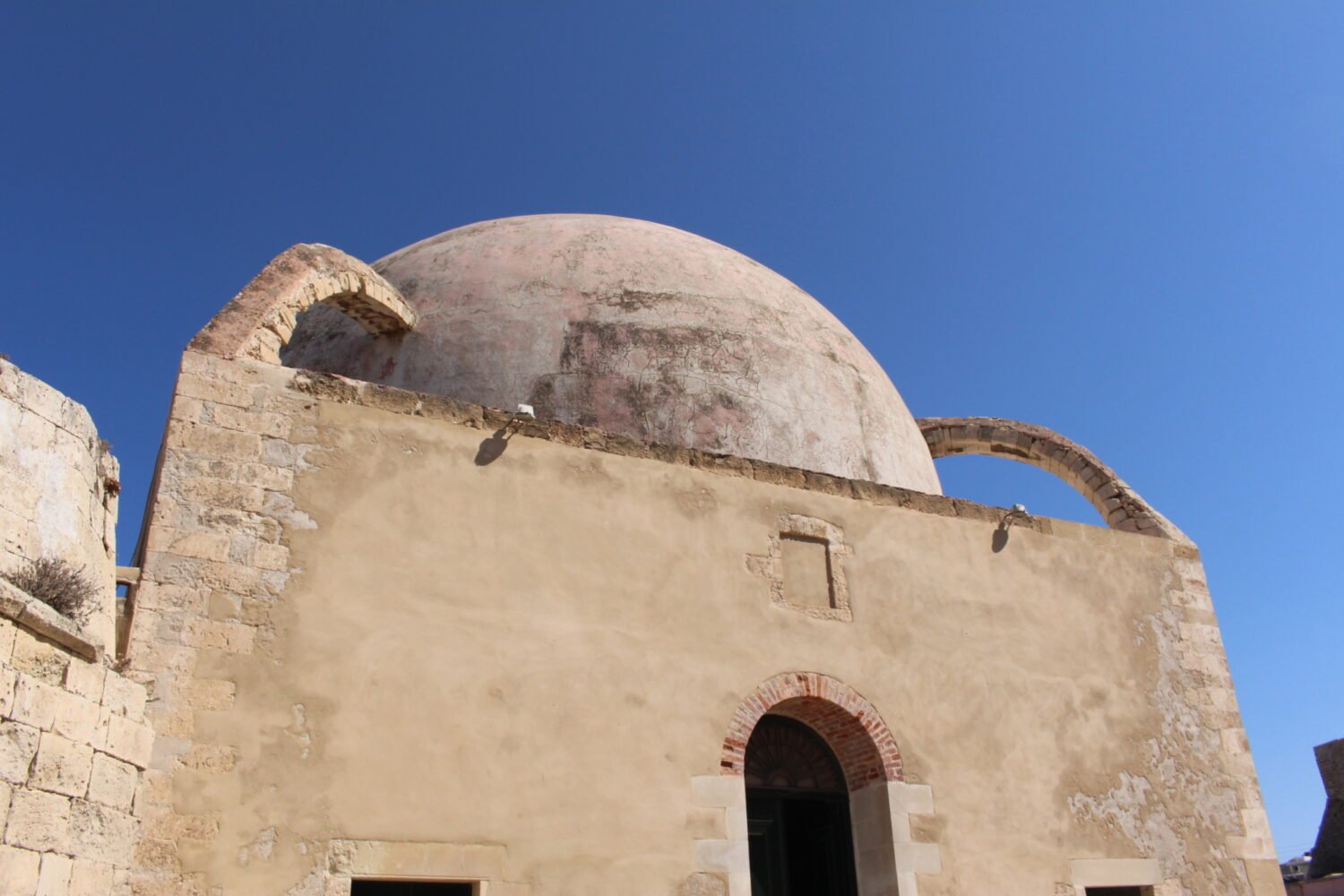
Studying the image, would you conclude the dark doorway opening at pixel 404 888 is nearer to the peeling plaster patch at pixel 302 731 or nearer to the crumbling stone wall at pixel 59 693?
the peeling plaster patch at pixel 302 731

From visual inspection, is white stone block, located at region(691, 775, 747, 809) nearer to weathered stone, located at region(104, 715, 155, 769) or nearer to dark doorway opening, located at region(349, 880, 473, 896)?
dark doorway opening, located at region(349, 880, 473, 896)

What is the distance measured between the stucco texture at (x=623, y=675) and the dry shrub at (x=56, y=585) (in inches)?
24.0

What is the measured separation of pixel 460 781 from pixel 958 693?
319cm

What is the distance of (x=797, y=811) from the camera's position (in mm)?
6453

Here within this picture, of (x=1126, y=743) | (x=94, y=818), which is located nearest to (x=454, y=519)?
(x=94, y=818)

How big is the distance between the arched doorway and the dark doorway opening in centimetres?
188

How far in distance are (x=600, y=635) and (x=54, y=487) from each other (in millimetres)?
2675

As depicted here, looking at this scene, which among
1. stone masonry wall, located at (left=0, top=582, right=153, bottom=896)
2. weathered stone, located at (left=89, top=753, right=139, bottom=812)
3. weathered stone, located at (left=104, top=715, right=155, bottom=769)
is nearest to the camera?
stone masonry wall, located at (left=0, top=582, right=153, bottom=896)

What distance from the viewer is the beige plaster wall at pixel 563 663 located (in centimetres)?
479

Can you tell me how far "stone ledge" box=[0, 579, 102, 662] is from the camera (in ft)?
12.7

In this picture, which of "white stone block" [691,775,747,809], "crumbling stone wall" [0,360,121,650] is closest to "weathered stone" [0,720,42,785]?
"crumbling stone wall" [0,360,121,650]

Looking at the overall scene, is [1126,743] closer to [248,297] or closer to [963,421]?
[963,421]

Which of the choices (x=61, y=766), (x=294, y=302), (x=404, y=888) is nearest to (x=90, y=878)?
(x=61, y=766)

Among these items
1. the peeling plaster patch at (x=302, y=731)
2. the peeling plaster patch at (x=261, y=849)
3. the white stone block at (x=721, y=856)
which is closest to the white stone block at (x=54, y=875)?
the peeling plaster patch at (x=261, y=849)
